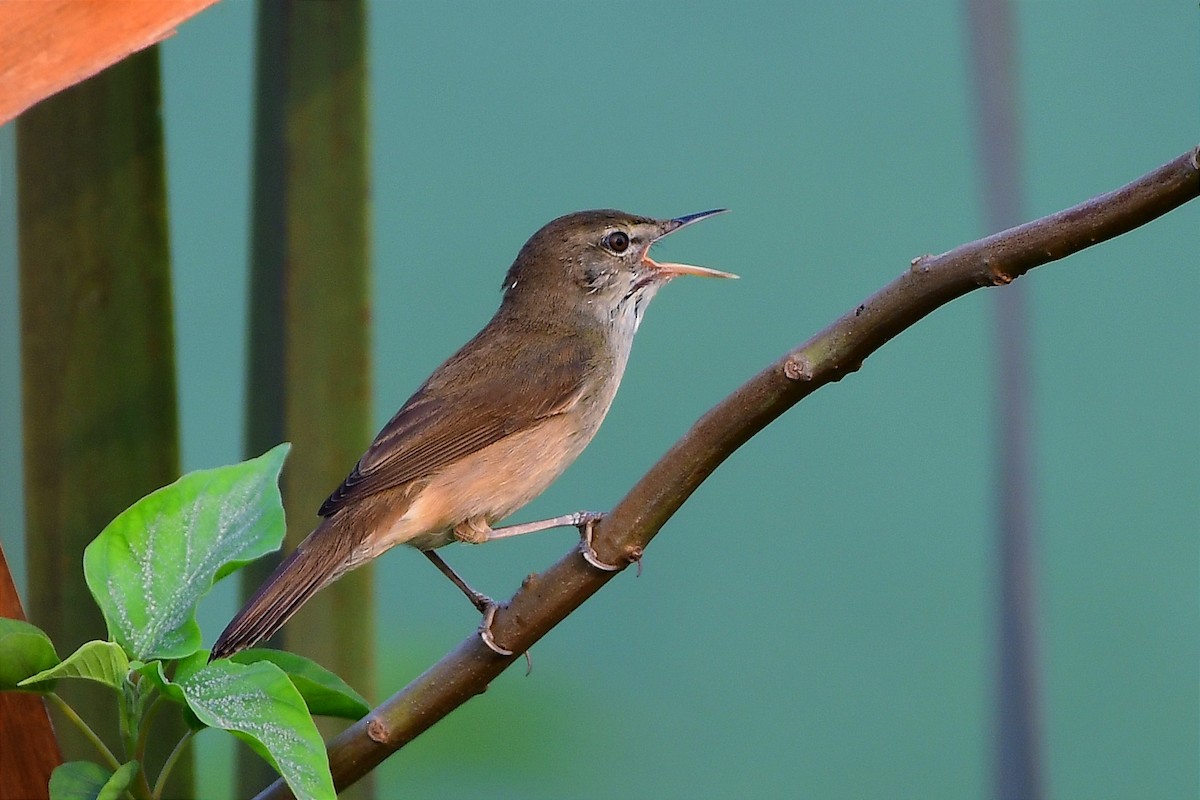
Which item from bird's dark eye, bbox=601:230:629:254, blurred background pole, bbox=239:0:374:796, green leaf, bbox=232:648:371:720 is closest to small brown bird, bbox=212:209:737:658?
bird's dark eye, bbox=601:230:629:254

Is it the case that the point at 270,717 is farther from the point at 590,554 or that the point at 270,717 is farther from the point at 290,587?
the point at 290,587

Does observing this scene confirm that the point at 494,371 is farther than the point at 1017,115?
No

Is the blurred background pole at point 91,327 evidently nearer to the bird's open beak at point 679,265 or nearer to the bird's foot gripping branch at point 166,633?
the bird's foot gripping branch at point 166,633

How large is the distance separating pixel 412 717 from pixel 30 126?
1.33 meters

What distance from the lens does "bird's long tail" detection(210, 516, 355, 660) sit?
1478 mm

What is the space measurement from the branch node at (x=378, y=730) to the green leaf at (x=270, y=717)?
7.2 inches

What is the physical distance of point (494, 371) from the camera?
1.94 meters

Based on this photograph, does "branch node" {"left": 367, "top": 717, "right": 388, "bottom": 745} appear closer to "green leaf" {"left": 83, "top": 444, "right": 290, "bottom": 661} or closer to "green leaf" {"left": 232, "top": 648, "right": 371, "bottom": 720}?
"green leaf" {"left": 232, "top": 648, "right": 371, "bottom": 720}

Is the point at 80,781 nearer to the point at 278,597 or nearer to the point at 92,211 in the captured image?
the point at 278,597

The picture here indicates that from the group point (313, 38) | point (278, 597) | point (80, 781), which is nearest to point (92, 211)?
point (313, 38)

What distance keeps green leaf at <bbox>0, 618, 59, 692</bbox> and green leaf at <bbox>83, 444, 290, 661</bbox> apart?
Result: 0.07 meters

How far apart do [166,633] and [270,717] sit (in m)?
0.21

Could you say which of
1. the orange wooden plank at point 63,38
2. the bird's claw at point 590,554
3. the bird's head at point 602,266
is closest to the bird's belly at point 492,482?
the bird's head at point 602,266

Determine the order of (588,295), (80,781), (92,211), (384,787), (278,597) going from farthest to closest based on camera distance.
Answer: (384,787) → (588,295) → (92,211) → (278,597) → (80,781)
